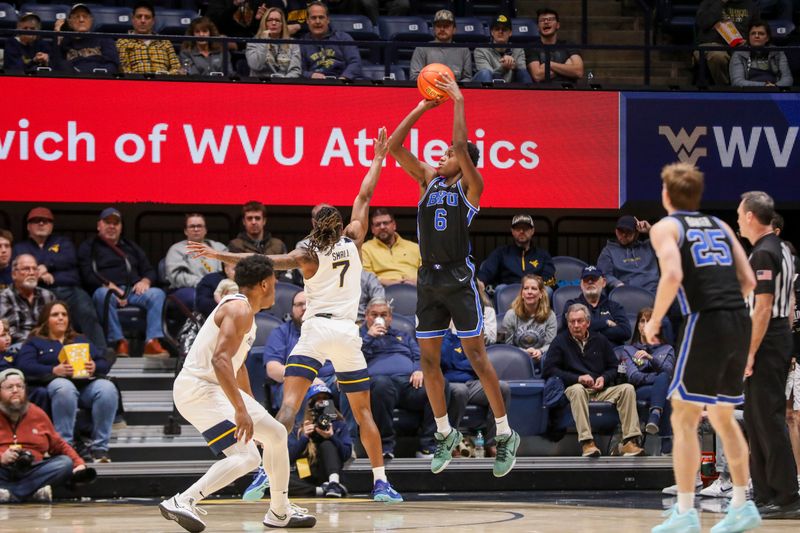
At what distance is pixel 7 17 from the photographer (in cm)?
1351

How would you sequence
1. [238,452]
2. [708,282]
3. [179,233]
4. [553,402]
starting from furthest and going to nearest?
1. [179,233]
2. [553,402]
3. [238,452]
4. [708,282]

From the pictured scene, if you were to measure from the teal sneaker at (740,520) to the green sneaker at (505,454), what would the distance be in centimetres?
270

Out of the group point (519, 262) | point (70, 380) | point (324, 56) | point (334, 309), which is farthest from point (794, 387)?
point (324, 56)

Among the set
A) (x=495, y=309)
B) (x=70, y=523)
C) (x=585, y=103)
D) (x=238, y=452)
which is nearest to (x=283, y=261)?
(x=238, y=452)

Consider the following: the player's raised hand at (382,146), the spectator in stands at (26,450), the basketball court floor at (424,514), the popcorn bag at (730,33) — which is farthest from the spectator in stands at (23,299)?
the popcorn bag at (730,33)

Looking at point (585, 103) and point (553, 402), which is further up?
point (585, 103)

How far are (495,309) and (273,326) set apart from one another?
2473mm

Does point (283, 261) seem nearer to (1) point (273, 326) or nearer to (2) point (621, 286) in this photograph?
(1) point (273, 326)

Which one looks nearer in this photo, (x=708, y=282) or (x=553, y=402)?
(x=708, y=282)

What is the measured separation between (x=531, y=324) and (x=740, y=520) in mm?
5757

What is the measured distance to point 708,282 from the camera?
6.49m

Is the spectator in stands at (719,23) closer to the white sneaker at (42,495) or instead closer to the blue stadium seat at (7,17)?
the blue stadium seat at (7,17)

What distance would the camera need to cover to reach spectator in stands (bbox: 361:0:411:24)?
49.3 feet

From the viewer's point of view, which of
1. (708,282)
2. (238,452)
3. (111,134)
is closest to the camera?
(708,282)
